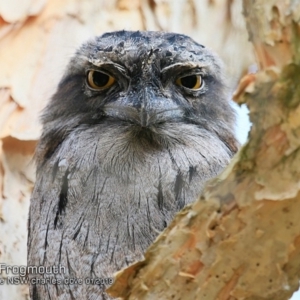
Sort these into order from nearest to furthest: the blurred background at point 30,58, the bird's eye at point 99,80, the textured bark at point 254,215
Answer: the textured bark at point 254,215 < the bird's eye at point 99,80 < the blurred background at point 30,58

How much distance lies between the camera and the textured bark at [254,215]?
1653 millimetres

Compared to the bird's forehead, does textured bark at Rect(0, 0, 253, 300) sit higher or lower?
higher

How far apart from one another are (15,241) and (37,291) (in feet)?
3.00

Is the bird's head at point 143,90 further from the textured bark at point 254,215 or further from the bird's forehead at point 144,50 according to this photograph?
the textured bark at point 254,215

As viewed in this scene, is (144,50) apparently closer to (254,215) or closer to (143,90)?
(143,90)

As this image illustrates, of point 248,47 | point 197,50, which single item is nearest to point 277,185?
point 197,50

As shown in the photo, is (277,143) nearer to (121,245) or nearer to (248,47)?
(121,245)

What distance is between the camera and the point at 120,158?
9.67ft

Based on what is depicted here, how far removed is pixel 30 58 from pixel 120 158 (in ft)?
4.76

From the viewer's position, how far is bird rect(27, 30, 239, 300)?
282 cm

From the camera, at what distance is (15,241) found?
3982 millimetres

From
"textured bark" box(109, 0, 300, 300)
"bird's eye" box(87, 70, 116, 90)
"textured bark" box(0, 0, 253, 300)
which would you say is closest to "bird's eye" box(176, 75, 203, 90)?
"bird's eye" box(87, 70, 116, 90)

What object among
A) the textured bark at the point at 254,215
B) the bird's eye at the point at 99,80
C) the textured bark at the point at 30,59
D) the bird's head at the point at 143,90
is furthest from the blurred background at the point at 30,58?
the textured bark at the point at 254,215

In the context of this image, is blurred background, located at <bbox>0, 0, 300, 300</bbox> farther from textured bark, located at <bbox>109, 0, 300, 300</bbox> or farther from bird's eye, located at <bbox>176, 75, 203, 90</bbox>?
textured bark, located at <bbox>109, 0, 300, 300</bbox>
